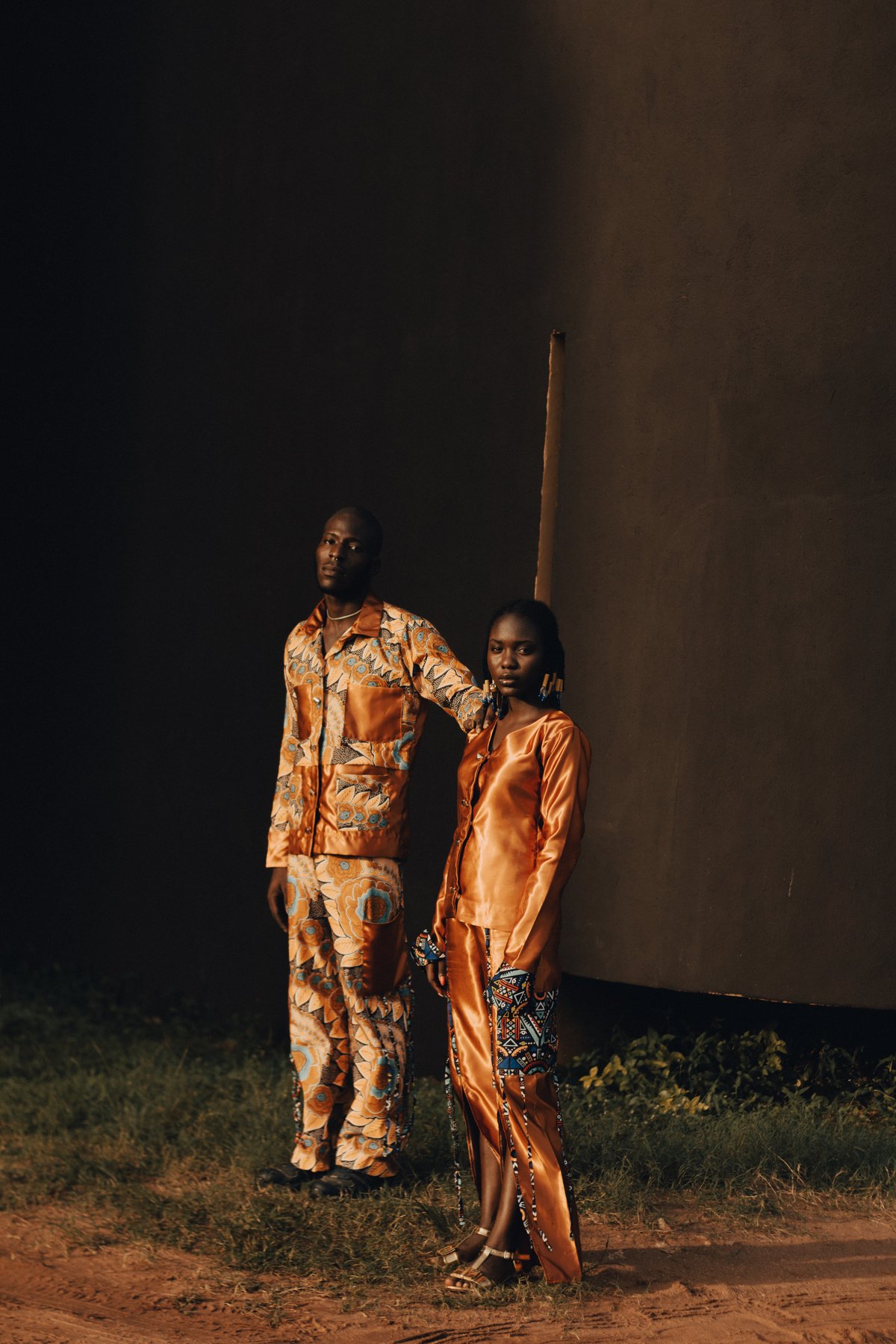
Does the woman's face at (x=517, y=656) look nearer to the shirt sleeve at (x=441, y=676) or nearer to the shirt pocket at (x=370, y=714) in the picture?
the shirt sleeve at (x=441, y=676)

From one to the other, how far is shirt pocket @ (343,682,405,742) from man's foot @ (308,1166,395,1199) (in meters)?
1.38

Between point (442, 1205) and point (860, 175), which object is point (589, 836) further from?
point (860, 175)

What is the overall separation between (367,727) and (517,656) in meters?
0.99

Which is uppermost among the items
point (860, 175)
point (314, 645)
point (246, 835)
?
point (860, 175)

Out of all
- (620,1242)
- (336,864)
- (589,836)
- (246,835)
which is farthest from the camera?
(246,835)

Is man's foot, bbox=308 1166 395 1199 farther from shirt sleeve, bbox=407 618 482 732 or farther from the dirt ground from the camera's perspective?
shirt sleeve, bbox=407 618 482 732

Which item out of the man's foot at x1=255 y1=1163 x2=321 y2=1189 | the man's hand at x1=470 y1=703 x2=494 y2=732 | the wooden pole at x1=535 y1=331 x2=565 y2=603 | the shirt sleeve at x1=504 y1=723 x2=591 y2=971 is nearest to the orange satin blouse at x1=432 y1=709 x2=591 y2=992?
the shirt sleeve at x1=504 y1=723 x2=591 y2=971

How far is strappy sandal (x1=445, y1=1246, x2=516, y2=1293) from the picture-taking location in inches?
148

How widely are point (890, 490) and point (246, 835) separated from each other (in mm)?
3618

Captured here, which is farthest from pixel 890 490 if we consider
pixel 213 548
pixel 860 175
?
pixel 213 548

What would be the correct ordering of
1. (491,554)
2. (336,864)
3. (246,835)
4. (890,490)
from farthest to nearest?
(246,835)
(491,554)
(890,490)
(336,864)

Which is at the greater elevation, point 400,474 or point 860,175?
point 860,175

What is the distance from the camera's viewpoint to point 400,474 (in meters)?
6.76

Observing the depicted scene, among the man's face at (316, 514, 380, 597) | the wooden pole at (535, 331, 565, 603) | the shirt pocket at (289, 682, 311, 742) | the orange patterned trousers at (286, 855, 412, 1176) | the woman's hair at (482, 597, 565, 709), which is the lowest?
the orange patterned trousers at (286, 855, 412, 1176)
